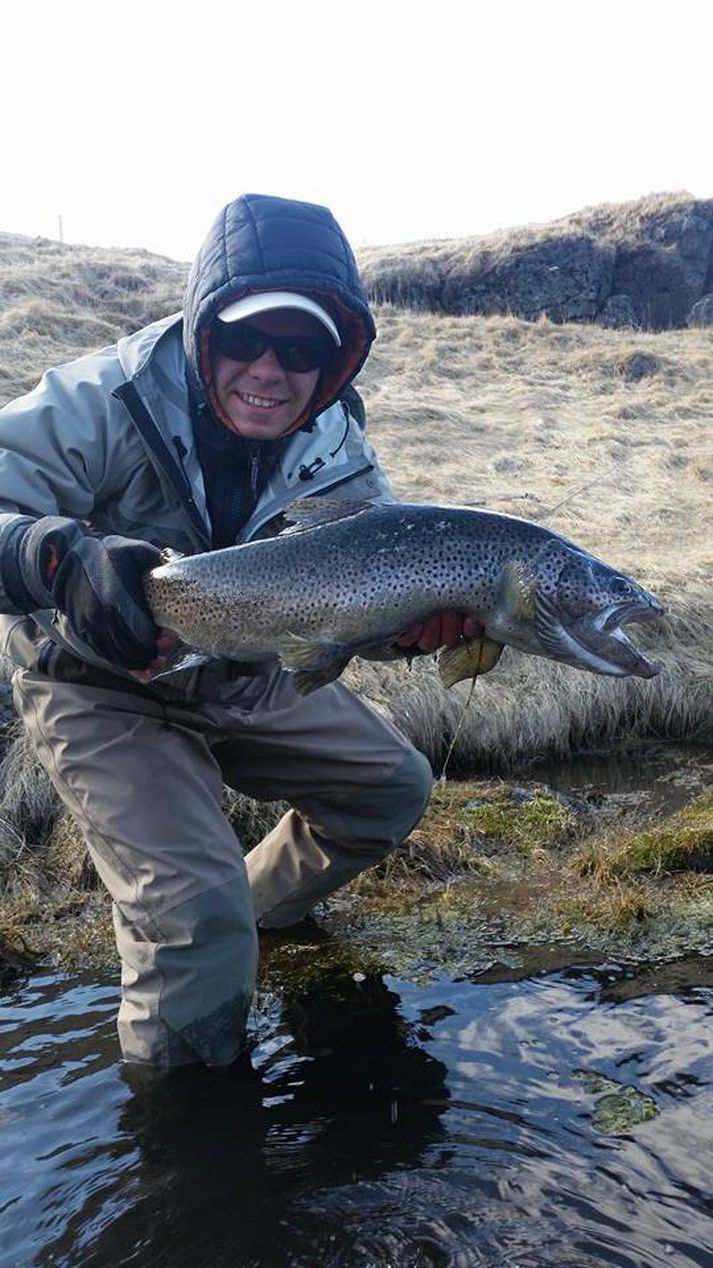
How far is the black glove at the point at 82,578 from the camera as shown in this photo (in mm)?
4043

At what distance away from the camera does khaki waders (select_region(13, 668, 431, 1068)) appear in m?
4.47

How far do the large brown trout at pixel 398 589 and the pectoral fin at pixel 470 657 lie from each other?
0.78ft

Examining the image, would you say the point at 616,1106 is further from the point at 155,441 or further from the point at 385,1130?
the point at 155,441

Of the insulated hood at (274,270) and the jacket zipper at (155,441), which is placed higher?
the insulated hood at (274,270)

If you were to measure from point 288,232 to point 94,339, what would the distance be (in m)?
21.6

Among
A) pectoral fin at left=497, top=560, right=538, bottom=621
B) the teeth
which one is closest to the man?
the teeth

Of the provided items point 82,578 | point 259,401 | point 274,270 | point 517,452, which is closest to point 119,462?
point 259,401

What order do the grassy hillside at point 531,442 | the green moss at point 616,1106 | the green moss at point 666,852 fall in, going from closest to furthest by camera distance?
1. the green moss at point 616,1106
2. the green moss at point 666,852
3. the grassy hillside at point 531,442

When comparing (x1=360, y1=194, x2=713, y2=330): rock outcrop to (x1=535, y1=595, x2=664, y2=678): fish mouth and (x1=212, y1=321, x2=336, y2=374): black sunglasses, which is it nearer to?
(x1=212, y1=321, x2=336, y2=374): black sunglasses

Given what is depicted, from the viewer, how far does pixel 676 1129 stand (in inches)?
168

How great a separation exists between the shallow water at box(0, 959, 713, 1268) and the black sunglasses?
2906 mm

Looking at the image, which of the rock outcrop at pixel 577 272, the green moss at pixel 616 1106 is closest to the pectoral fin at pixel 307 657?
the green moss at pixel 616 1106

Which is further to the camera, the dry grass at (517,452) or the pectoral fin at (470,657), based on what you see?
the dry grass at (517,452)

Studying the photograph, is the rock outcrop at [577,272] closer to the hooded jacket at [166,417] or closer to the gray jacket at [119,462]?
the hooded jacket at [166,417]
